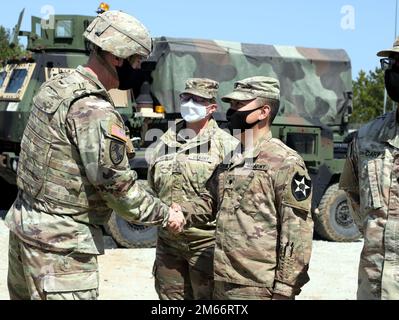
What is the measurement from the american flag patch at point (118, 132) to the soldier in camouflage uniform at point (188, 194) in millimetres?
1061

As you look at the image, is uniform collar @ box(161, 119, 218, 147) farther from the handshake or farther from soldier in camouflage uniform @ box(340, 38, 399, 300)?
soldier in camouflage uniform @ box(340, 38, 399, 300)

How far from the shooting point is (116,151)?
3477 millimetres

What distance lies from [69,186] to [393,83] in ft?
5.15

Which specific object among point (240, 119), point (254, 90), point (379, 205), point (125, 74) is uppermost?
point (125, 74)

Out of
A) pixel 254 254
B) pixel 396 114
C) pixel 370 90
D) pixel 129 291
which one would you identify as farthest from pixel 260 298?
pixel 370 90

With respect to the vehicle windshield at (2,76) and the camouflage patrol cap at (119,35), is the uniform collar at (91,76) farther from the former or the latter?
the vehicle windshield at (2,76)

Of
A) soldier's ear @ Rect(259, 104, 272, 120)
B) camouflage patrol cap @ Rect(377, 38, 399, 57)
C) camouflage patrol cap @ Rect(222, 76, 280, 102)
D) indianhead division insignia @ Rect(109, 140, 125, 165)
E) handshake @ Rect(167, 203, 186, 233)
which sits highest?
camouflage patrol cap @ Rect(377, 38, 399, 57)

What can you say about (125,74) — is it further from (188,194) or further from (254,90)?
(188,194)

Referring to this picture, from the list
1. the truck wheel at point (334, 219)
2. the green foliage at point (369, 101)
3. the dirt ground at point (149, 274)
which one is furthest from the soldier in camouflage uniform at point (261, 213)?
the green foliage at point (369, 101)

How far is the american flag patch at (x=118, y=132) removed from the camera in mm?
3459

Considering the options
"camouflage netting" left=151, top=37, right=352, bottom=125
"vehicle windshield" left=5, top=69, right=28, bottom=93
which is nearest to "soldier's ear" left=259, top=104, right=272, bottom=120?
"camouflage netting" left=151, top=37, right=352, bottom=125

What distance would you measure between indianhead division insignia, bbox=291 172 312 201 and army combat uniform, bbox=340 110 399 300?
25 centimetres

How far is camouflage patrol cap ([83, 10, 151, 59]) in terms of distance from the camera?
3.61m

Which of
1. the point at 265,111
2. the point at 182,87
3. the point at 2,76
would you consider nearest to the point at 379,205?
the point at 265,111
